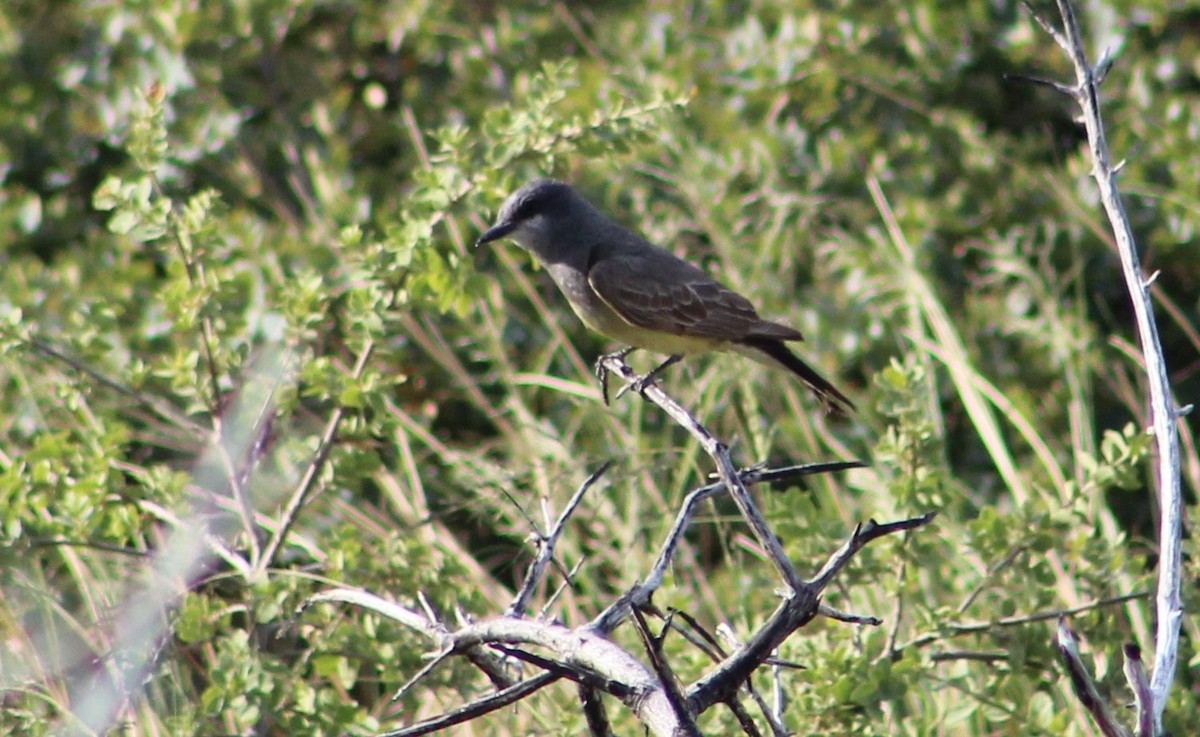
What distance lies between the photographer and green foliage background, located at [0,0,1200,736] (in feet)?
11.5

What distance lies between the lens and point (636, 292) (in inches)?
178

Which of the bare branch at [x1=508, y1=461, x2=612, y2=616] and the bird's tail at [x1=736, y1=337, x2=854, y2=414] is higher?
the bare branch at [x1=508, y1=461, x2=612, y2=616]

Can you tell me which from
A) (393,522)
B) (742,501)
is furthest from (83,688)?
(742,501)

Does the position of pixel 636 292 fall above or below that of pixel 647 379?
above

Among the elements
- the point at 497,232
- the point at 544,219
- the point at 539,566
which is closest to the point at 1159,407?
the point at 539,566

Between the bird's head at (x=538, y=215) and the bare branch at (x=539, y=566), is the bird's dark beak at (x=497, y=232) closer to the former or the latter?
the bird's head at (x=538, y=215)

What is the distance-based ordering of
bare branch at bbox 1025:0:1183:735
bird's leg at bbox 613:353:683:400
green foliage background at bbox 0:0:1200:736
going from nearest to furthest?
bare branch at bbox 1025:0:1183:735 → green foliage background at bbox 0:0:1200:736 → bird's leg at bbox 613:353:683:400

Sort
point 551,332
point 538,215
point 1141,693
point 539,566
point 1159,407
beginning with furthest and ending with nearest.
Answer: point 551,332, point 538,215, point 539,566, point 1159,407, point 1141,693

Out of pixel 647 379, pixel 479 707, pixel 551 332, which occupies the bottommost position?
pixel 551 332

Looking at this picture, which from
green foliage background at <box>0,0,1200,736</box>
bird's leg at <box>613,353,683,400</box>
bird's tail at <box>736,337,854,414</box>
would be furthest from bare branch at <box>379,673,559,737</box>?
bird's tail at <box>736,337,854,414</box>

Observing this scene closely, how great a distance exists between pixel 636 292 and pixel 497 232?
46 centimetres

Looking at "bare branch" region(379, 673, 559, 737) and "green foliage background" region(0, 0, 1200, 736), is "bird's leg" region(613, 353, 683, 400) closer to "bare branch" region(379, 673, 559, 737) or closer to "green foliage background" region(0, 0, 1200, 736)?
"green foliage background" region(0, 0, 1200, 736)

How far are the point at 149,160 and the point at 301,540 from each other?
42.0 inches

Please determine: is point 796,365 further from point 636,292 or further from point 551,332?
point 551,332
